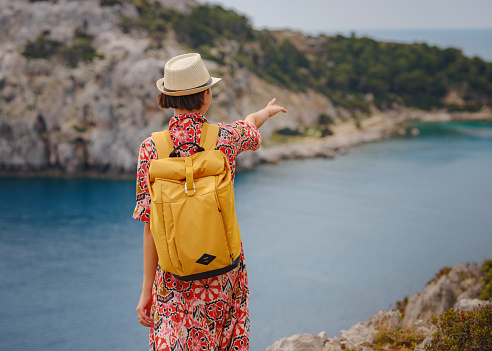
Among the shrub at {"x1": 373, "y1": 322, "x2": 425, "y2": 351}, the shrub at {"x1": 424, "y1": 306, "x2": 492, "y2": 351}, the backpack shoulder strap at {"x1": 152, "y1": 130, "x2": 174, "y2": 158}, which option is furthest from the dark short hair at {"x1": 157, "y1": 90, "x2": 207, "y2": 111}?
the shrub at {"x1": 373, "y1": 322, "x2": 425, "y2": 351}

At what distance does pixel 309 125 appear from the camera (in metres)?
44.3

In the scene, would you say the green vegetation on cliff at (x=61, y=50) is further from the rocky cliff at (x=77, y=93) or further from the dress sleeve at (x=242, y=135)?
the dress sleeve at (x=242, y=135)

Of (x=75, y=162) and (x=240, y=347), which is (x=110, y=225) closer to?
(x=75, y=162)

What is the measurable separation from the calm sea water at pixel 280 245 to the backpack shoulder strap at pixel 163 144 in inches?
459

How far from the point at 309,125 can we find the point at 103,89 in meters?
21.0

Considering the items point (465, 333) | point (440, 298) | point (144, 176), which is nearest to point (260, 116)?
point (144, 176)

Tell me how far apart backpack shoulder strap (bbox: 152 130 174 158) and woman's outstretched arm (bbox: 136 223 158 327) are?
373 mm

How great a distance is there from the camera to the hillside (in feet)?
104

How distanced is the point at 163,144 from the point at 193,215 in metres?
0.39

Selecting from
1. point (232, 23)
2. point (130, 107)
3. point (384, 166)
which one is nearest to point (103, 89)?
point (130, 107)

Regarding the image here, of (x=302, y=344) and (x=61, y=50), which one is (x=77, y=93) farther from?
(x=302, y=344)

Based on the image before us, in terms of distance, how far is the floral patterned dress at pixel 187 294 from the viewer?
210 cm

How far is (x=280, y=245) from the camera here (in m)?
21.2

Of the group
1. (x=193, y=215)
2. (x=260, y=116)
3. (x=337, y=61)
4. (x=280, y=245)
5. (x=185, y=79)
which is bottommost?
(x=280, y=245)
